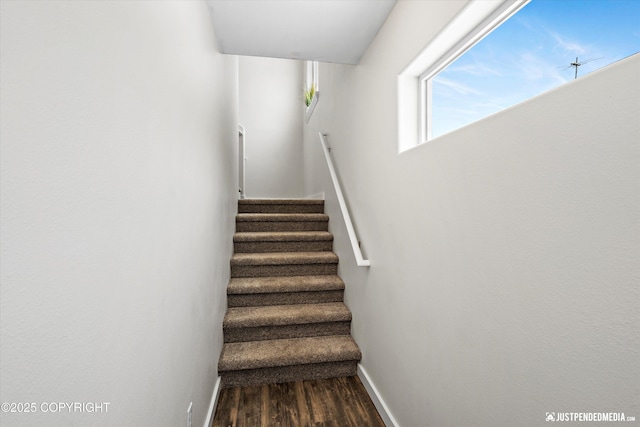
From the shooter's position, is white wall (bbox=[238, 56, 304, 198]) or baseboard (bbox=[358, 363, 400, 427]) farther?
white wall (bbox=[238, 56, 304, 198])

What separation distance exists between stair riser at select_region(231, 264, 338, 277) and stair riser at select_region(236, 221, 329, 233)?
60 cm

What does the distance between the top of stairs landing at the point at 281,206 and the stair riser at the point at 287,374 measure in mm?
1838

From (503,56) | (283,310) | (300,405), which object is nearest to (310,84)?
(283,310)

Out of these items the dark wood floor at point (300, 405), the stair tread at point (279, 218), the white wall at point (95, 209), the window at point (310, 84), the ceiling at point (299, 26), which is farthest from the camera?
the window at point (310, 84)

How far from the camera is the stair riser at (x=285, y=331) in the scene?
211 cm

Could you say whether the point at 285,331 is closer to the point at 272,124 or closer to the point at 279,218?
the point at 279,218

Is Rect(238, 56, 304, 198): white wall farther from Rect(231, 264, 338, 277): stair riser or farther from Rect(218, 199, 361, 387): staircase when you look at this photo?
Rect(231, 264, 338, 277): stair riser

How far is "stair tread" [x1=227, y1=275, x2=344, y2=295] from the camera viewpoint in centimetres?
228

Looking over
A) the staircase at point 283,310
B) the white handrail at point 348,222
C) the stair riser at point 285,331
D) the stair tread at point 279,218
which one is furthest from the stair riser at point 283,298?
the stair tread at point 279,218

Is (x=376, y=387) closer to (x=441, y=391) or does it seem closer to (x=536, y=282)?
(x=441, y=391)

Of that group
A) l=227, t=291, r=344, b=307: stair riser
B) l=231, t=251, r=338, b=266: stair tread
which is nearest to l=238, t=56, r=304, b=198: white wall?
l=231, t=251, r=338, b=266: stair tread

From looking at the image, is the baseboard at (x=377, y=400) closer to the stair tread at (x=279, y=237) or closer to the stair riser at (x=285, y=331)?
the stair riser at (x=285, y=331)

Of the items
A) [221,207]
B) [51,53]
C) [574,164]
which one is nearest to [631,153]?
[574,164]

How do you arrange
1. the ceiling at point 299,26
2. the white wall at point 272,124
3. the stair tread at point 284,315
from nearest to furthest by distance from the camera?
Result: the ceiling at point 299,26 → the stair tread at point 284,315 → the white wall at point 272,124
